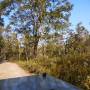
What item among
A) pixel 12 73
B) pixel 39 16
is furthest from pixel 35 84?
pixel 39 16

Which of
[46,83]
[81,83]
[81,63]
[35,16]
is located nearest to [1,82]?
[46,83]

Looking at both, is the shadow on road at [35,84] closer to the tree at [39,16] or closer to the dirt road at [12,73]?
the dirt road at [12,73]

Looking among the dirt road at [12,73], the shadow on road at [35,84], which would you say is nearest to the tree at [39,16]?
the dirt road at [12,73]

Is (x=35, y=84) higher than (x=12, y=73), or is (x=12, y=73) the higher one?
(x=35, y=84)

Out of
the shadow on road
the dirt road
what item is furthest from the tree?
the shadow on road

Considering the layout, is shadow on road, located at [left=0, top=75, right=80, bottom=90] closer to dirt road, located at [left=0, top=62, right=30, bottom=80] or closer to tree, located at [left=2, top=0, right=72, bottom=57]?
dirt road, located at [left=0, top=62, right=30, bottom=80]

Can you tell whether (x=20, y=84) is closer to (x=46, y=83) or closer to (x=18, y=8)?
(x=46, y=83)

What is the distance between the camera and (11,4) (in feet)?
106

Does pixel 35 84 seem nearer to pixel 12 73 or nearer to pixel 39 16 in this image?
pixel 12 73

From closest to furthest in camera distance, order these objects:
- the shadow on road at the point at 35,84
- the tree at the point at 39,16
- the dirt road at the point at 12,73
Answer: the shadow on road at the point at 35,84
the dirt road at the point at 12,73
the tree at the point at 39,16

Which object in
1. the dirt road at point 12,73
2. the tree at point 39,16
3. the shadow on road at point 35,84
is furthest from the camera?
the tree at point 39,16

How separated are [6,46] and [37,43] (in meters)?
40.0

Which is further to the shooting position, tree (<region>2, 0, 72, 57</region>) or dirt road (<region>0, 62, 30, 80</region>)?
tree (<region>2, 0, 72, 57</region>)

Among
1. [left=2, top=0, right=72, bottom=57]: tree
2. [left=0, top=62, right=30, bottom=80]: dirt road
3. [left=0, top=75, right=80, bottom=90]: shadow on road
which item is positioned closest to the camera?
[left=0, top=75, right=80, bottom=90]: shadow on road
